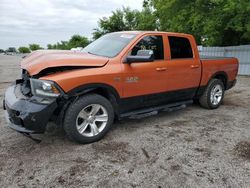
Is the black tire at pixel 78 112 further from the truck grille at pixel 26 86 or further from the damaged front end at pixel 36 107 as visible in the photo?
the truck grille at pixel 26 86

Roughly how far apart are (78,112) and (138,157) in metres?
1.15

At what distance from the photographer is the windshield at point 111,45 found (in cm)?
448

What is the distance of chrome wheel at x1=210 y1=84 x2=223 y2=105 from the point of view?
6260 millimetres

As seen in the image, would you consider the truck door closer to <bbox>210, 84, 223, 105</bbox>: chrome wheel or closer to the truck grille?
the truck grille

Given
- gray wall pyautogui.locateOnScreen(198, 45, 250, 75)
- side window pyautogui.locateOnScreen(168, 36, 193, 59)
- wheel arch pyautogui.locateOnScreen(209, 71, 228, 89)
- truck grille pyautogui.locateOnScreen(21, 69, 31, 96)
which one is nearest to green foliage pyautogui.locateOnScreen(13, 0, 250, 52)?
gray wall pyautogui.locateOnScreen(198, 45, 250, 75)

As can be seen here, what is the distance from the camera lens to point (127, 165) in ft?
11.1

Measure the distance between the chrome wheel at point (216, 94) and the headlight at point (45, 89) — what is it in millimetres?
4163

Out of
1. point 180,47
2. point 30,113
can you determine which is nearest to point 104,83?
point 30,113

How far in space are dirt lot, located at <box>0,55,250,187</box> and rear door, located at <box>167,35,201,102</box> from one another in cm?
75

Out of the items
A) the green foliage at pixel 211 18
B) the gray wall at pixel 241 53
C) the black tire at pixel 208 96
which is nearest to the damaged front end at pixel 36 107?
the black tire at pixel 208 96

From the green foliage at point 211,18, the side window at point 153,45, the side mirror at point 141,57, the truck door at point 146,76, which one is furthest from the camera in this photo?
the green foliage at point 211,18

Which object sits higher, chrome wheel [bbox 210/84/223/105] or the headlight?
the headlight

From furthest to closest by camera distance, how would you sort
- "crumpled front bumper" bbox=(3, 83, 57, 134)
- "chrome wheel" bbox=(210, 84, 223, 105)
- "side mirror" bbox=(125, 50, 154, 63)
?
1. "chrome wheel" bbox=(210, 84, 223, 105)
2. "side mirror" bbox=(125, 50, 154, 63)
3. "crumpled front bumper" bbox=(3, 83, 57, 134)

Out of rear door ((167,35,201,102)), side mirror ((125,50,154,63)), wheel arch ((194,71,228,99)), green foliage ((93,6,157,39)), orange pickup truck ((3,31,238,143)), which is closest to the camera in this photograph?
orange pickup truck ((3,31,238,143))
